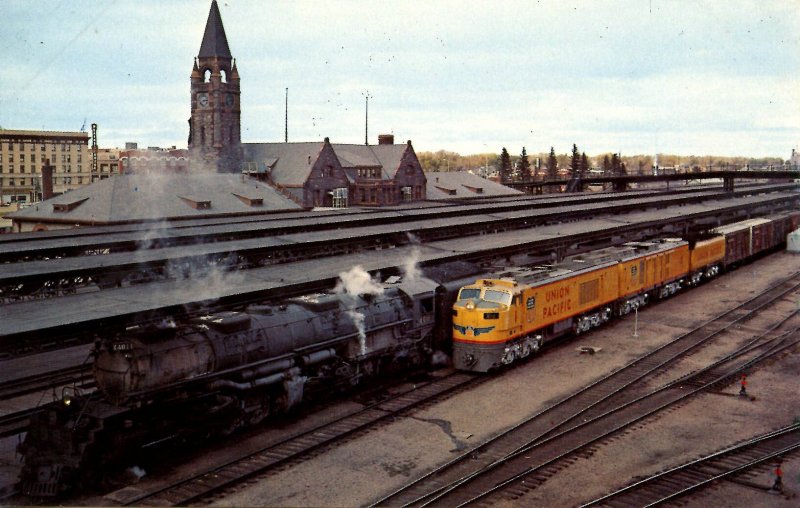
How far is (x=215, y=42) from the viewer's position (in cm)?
7469

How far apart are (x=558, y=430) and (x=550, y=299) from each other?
28.8 feet

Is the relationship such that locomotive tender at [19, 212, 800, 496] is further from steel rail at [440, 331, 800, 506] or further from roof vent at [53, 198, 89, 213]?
roof vent at [53, 198, 89, 213]

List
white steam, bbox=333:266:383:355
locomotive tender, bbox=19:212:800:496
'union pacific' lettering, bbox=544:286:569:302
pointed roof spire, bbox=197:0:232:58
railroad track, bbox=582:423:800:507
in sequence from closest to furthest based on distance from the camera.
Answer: railroad track, bbox=582:423:800:507 → locomotive tender, bbox=19:212:800:496 → white steam, bbox=333:266:383:355 → 'union pacific' lettering, bbox=544:286:569:302 → pointed roof spire, bbox=197:0:232:58

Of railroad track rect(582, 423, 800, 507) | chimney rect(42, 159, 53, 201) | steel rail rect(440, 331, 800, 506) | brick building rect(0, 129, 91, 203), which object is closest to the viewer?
railroad track rect(582, 423, 800, 507)

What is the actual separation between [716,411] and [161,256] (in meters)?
19.8

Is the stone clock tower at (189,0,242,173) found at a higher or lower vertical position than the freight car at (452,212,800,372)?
higher

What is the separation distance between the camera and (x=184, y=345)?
18.4 metres

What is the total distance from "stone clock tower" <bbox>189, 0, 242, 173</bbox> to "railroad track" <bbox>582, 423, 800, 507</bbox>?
64018 mm

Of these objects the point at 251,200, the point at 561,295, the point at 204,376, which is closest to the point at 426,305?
the point at 561,295

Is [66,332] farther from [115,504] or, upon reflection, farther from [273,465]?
[273,465]

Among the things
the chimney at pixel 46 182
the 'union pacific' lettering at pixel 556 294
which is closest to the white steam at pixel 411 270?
the 'union pacific' lettering at pixel 556 294

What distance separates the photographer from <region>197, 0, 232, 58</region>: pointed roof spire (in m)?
72.8

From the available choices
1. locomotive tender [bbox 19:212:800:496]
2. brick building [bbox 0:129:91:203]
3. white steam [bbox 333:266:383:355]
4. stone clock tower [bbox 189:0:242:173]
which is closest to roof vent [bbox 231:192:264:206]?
stone clock tower [bbox 189:0:242:173]

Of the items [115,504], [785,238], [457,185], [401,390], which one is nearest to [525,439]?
[401,390]
